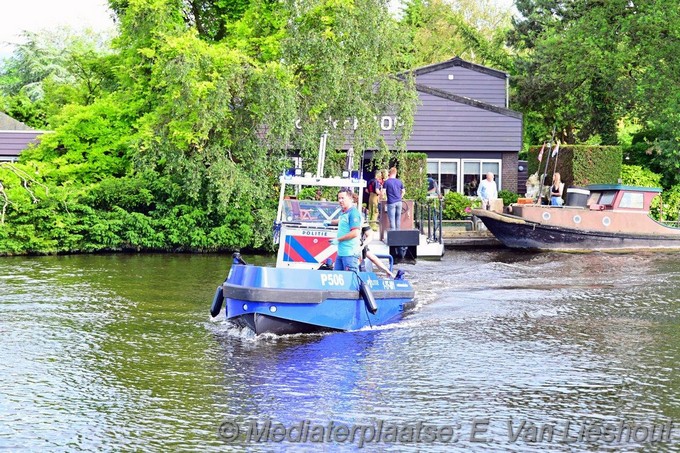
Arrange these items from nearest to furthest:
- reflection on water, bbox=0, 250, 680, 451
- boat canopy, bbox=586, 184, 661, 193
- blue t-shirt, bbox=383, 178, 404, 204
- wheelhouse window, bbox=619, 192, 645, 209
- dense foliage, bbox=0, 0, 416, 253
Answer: reflection on water, bbox=0, 250, 680, 451 < blue t-shirt, bbox=383, 178, 404, 204 < dense foliage, bbox=0, 0, 416, 253 < boat canopy, bbox=586, 184, 661, 193 < wheelhouse window, bbox=619, 192, 645, 209

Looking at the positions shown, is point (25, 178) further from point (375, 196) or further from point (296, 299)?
point (296, 299)

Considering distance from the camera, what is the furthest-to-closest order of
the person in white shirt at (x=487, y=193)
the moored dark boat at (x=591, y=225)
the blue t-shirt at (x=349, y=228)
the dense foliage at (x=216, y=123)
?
the person in white shirt at (x=487, y=193) → the moored dark boat at (x=591, y=225) → the dense foliage at (x=216, y=123) → the blue t-shirt at (x=349, y=228)

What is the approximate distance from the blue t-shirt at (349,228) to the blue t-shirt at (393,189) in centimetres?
1092

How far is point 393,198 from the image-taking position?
27.2 meters

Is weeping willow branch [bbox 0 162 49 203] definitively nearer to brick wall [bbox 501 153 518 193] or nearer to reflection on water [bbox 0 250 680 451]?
reflection on water [bbox 0 250 680 451]

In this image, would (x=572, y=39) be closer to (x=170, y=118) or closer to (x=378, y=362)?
(x=170, y=118)

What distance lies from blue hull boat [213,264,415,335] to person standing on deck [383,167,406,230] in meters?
10.8

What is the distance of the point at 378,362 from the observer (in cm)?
1391

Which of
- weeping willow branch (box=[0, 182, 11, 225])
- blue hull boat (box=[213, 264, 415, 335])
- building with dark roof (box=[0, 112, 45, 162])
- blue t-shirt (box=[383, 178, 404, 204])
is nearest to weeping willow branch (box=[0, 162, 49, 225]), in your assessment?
weeping willow branch (box=[0, 182, 11, 225])

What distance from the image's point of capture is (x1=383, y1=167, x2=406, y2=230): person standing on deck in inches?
1065

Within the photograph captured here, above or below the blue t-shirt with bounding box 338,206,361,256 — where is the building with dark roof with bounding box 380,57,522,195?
above

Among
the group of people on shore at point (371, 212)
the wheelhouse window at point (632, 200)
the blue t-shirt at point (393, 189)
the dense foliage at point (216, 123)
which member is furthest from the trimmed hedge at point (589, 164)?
the blue t-shirt at point (393, 189)

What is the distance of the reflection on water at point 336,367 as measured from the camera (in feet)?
35.5

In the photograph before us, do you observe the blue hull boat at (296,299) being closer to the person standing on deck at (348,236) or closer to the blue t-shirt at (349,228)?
the person standing on deck at (348,236)
